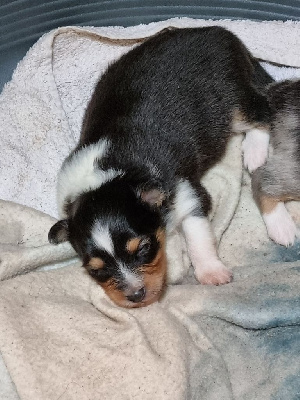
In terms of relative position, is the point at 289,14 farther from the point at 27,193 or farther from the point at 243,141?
the point at 27,193

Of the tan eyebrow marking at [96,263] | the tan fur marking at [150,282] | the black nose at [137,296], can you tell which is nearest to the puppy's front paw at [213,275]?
the tan fur marking at [150,282]

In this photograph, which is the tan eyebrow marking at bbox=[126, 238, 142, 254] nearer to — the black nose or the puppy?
the black nose

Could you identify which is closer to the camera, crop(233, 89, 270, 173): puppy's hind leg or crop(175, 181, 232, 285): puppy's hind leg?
crop(175, 181, 232, 285): puppy's hind leg

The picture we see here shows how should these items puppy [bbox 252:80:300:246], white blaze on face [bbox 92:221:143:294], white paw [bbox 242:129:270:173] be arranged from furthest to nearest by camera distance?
white paw [bbox 242:129:270:173]
puppy [bbox 252:80:300:246]
white blaze on face [bbox 92:221:143:294]

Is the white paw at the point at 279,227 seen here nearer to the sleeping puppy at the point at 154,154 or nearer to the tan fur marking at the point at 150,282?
the sleeping puppy at the point at 154,154

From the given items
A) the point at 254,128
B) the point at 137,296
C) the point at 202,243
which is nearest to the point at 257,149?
the point at 254,128

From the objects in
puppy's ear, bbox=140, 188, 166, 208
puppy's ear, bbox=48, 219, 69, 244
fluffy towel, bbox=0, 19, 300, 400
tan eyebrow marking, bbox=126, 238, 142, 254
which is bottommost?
fluffy towel, bbox=0, 19, 300, 400

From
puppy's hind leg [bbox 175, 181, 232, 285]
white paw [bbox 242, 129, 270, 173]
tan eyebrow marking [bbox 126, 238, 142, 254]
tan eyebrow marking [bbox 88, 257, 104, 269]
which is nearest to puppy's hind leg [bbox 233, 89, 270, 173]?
white paw [bbox 242, 129, 270, 173]

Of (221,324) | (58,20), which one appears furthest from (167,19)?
(221,324)
